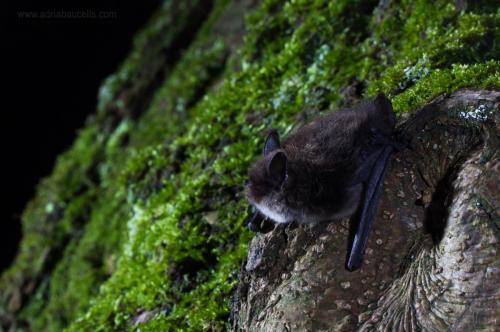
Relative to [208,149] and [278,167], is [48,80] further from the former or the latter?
[278,167]

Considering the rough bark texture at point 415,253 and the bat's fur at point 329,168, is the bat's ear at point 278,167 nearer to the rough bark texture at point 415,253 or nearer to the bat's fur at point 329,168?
the bat's fur at point 329,168

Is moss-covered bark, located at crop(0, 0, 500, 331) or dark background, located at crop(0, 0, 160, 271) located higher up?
moss-covered bark, located at crop(0, 0, 500, 331)

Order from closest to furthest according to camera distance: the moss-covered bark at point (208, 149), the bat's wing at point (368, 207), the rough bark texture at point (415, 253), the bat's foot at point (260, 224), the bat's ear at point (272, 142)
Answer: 1. the rough bark texture at point (415, 253)
2. the bat's wing at point (368, 207)
3. the bat's foot at point (260, 224)
4. the bat's ear at point (272, 142)
5. the moss-covered bark at point (208, 149)

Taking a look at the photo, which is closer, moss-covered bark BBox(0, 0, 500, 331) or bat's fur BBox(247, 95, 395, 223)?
bat's fur BBox(247, 95, 395, 223)

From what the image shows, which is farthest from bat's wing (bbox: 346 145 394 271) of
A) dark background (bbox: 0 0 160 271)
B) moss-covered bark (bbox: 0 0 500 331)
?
dark background (bbox: 0 0 160 271)

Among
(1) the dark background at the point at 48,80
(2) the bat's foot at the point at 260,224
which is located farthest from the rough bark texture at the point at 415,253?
(1) the dark background at the point at 48,80

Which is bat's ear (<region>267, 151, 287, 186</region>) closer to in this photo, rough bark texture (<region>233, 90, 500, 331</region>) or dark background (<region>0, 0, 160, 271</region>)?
rough bark texture (<region>233, 90, 500, 331</region>)

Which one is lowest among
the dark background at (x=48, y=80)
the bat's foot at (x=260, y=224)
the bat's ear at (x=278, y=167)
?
the dark background at (x=48, y=80)

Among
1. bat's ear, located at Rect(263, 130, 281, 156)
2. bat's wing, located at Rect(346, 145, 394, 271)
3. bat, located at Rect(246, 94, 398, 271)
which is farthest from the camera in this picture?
bat's ear, located at Rect(263, 130, 281, 156)
